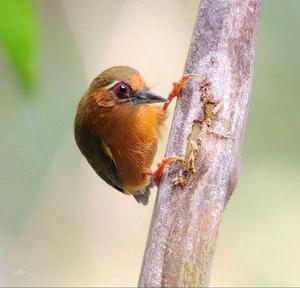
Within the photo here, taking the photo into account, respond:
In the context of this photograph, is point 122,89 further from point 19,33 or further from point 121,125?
point 19,33

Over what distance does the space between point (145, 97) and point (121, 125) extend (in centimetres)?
21

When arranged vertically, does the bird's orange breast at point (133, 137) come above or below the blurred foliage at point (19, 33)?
below

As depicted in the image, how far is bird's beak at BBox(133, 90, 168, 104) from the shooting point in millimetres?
2910

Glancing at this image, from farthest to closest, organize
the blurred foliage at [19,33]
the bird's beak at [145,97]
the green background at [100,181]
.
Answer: the green background at [100,181], the bird's beak at [145,97], the blurred foliage at [19,33]

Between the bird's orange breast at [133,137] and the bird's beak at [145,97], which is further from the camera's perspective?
the bird's orange breast at [133,137]

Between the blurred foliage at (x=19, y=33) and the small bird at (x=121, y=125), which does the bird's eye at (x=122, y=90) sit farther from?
the blurred foliage at (x=19, y=33)

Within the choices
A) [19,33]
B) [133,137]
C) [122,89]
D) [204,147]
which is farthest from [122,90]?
[19,33]

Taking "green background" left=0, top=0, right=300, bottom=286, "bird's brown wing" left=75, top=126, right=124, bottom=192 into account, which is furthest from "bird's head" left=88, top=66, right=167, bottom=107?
"green background" left=0, top=0, right=300, bottom=286

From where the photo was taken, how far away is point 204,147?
1929mm

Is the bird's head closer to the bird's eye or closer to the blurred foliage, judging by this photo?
the bird's eye

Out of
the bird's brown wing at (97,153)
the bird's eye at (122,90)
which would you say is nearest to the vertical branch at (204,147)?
the bird's eye at (122,90)

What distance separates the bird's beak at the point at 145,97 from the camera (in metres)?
2.91

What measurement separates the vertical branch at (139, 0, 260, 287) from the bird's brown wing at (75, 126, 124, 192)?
3.55ft

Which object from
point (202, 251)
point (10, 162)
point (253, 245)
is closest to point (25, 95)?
point (202, 251)
